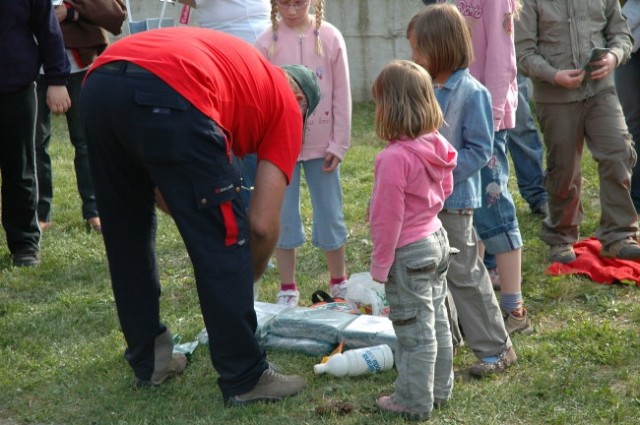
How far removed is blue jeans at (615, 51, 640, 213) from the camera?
6.77m

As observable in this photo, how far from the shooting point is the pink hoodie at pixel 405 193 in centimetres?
387

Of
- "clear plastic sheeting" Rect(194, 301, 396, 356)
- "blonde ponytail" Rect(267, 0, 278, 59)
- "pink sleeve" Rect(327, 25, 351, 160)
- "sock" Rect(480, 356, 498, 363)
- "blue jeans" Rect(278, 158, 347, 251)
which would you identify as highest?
"blonde ponytail" Rect(267, 0, 278, 59)

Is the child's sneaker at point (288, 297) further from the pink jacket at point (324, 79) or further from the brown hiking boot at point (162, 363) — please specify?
the brown hiking boot at point (162, 363)

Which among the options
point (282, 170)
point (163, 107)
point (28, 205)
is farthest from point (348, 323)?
point (28, 205)

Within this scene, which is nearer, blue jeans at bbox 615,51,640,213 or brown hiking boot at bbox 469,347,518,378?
brown hiking boot at bbox 469,347,518,378

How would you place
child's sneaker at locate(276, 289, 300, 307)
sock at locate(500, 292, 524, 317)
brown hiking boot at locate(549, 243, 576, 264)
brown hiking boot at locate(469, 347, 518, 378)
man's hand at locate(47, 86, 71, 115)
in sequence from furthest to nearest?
man's hand at locate(47, 86, 71, 115), brown hiking boot at locate(549, 243, 576, 264), child's sneaker at locate(276, 289, 300, 307), sock at locate(500, 292, 524, 317), brown hiking boot at locate(469, 347, 518, 378)

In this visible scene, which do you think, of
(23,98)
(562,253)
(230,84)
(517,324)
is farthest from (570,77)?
(23,98)

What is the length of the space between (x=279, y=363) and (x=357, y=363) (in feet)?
1.41

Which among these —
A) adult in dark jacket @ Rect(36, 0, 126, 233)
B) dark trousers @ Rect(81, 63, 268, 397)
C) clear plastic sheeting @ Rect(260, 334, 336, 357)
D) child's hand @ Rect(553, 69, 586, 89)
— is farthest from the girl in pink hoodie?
adult in dark jacket @ Rect(36, 0, 126, 233)

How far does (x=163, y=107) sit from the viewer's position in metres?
3.81

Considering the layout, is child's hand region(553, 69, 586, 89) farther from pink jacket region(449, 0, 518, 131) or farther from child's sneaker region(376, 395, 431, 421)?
child's sneaker region(376, 395, 431, 421)

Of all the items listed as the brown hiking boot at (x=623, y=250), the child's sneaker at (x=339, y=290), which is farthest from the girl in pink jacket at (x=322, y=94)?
the brown hiking boot at (x=623, y=250)

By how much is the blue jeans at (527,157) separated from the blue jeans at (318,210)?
80.0 inches

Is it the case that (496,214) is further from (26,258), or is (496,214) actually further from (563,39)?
(26,258)
